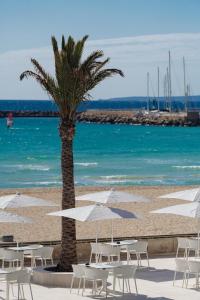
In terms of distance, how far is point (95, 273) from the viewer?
1427 centimetres

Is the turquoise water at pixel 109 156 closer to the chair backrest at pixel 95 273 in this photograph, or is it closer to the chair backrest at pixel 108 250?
the chair backrest at pixel 108 250

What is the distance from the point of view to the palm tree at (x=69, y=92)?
16516mm

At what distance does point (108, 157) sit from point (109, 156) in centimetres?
151

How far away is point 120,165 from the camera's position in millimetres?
68125

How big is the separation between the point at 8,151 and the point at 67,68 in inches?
2861

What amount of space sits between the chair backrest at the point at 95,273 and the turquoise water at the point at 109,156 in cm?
3673

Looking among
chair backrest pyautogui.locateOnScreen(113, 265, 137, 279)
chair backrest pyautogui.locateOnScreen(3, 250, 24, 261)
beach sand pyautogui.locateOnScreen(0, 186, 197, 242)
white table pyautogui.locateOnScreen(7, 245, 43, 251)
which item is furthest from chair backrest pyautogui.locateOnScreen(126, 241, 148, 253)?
beach sand pyautogui.locateOnScreen(0, 186, 197, 242)

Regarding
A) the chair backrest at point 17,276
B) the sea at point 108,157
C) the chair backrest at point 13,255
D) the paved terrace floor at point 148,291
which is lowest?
the sea at point 108,157

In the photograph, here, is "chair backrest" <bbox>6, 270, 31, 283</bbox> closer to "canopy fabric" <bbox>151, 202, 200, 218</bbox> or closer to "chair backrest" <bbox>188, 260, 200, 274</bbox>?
"chair backrest" <bbox>188, 260, 200, 274</bbox>

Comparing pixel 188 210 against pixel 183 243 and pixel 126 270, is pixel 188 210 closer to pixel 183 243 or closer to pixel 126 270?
pixel 183 243

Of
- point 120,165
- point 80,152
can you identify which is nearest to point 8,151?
point 80,152

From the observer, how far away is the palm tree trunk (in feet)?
53.9

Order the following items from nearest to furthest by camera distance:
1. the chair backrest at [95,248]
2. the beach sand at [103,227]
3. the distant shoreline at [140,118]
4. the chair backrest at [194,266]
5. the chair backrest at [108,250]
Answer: the chair backrest at [194,266] → the chair backrest at [108,250] → the chair backrest at [95,248] → the beach sand at [103,227] → the distant shoreline at [140,118]

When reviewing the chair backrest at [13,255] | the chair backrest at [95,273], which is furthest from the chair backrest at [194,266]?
the chair backrest at [13,255]
